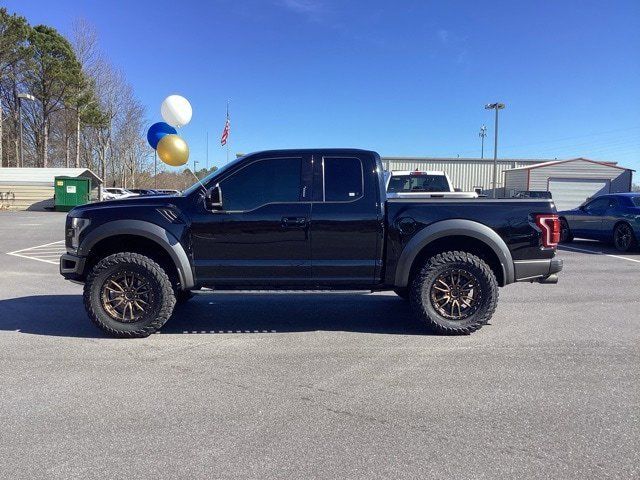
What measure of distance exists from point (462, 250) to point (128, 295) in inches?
144

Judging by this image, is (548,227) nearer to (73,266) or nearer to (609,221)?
(73,266)

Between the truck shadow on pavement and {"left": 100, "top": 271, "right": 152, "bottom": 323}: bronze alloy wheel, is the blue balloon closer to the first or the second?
the truck shadow on pavement

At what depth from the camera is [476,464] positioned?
2.81 meters

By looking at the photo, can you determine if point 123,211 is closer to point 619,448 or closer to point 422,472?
point 422,472

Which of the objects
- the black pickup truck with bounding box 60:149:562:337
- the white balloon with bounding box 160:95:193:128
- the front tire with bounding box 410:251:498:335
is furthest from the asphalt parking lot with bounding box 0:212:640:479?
the white balloon with bounding box 160:95:193:128

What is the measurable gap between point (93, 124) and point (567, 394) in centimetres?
4995

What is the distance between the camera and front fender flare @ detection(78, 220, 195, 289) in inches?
A: 197

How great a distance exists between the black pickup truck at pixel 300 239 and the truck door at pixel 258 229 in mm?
11

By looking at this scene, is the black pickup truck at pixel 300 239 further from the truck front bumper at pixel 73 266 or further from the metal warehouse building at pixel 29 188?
the metal warehouse building at pixel 29 188

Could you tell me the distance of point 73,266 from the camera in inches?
205

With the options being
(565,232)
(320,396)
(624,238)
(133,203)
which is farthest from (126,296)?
(565,232)

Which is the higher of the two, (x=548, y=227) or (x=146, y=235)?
(x=548, y=227)

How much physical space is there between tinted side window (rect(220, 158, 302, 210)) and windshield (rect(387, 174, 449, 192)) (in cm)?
557

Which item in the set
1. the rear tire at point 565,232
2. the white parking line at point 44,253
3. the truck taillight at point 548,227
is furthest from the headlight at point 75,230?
the rear tire at point 565,232
